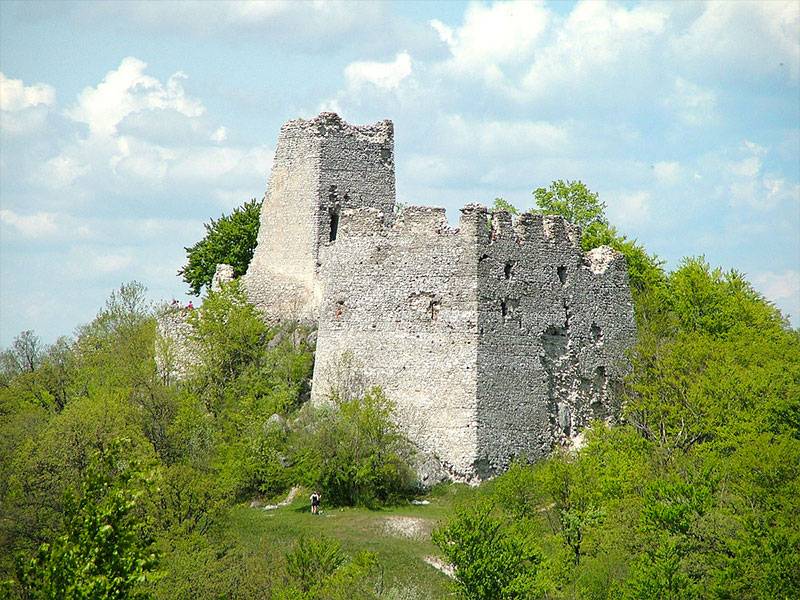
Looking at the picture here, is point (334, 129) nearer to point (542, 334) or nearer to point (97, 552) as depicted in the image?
point (542, 334)

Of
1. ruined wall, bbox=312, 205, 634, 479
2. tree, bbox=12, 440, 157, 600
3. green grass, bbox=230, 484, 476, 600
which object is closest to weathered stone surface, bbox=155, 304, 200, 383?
ruined wall, bbox=312, 205, 634, 479

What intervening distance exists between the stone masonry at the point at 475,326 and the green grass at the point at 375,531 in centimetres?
194

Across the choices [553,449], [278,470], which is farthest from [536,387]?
[278,470]

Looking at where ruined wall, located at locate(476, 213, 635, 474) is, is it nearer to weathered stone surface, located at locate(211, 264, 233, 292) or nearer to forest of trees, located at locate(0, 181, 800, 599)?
forest of trees, located at locate(0, 181, 800, 599)

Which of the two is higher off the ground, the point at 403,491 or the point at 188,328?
the point at 188,328

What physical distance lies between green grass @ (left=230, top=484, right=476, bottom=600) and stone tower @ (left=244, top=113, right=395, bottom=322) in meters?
7.96

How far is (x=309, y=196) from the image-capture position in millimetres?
47719

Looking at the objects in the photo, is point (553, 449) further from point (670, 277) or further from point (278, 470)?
point (670, 277)

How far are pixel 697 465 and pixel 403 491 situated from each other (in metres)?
7.49

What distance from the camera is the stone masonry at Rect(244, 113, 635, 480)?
41.4 meters

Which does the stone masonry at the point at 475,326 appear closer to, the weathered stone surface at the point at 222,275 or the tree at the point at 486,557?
the weathered stone surface at the point at 222,275

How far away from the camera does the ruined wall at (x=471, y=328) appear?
41344mm

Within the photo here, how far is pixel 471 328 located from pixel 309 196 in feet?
28.7

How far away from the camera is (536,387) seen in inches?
1674
